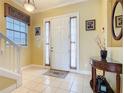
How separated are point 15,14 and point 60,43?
7.09ft

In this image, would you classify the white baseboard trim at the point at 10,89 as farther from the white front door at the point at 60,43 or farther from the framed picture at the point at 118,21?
the framed picture at the point at 118,21

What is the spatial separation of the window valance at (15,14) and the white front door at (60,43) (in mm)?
1213

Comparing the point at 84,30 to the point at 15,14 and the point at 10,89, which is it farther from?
the point at 10,89

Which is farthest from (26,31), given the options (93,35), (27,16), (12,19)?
(93,35)

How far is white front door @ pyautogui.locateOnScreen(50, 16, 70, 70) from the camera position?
15.8 ft

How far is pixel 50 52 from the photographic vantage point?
525 cm

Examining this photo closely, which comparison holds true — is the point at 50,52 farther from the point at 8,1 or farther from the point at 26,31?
→ the point at 8,1

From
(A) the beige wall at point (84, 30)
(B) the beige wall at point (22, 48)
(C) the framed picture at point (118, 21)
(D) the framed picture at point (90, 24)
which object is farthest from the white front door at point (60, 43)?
(C) the framed picture at point (118, 21)

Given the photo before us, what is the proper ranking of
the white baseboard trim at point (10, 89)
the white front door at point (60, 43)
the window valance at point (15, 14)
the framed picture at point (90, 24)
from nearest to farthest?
1. the white baseboard trim at point (10, 89)
2. the window valance at point (15, 14)
3. the framed picture at point (90, 24)
4. the white front door at point (60, 43)

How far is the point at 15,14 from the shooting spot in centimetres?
461

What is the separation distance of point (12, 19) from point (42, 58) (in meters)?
2.14

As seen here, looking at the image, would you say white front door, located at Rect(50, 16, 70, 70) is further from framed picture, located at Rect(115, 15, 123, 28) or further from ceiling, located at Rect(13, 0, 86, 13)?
framed picture, located at Rect(115, 15, 123, 28)

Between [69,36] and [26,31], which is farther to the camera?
[26,31]

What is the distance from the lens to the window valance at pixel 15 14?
411cm
